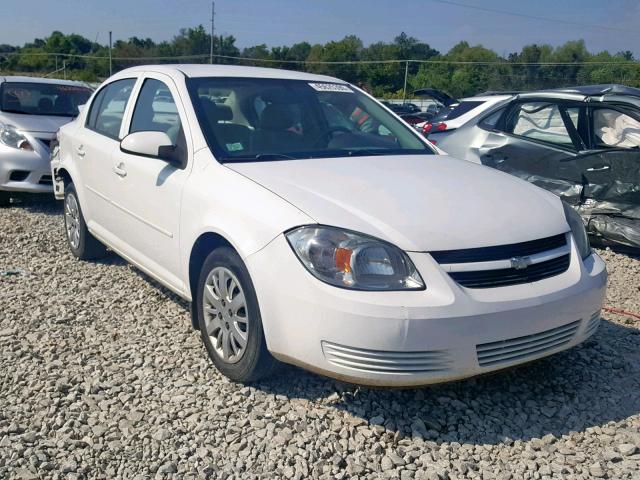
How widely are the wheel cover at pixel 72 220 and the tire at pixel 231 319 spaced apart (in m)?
2.46

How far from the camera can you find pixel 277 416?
3236 mm

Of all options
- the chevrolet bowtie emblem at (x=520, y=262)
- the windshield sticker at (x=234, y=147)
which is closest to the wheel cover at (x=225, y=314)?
the windshield sticker at (x=234, y=147)

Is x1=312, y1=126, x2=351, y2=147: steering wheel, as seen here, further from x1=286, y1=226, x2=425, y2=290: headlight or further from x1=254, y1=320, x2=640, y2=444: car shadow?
x1=254, y1=320, x2=640, y2=444: car shadow

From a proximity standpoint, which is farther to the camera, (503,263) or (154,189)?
(154,189)

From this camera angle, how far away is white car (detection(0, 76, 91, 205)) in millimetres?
7715

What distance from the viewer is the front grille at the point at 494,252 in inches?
116

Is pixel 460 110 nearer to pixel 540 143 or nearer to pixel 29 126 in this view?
pixel 540 143

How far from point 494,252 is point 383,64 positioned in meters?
22.3

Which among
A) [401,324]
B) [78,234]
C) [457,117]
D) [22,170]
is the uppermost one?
[457,117]

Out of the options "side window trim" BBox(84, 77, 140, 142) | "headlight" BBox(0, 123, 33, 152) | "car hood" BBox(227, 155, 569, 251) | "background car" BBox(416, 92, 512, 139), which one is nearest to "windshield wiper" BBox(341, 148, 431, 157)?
"car hood" BBox(227, 155, 569, 251)

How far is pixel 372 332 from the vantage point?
111 inches

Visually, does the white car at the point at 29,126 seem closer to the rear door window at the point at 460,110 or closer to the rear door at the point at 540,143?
the rear door window at the point at 460,110

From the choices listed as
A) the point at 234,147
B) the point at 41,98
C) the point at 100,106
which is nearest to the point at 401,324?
A: the point at 234,147

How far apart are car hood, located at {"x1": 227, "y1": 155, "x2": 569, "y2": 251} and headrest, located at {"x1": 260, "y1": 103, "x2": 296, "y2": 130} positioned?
461mm
